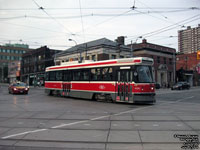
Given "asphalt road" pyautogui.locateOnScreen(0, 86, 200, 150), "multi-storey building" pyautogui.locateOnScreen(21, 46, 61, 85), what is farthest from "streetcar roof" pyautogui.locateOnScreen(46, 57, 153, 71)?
"multi-storey building" pyautogui.locateOnScreen(21, 46, 61, 85)

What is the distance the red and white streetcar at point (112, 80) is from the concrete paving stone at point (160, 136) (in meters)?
6.67

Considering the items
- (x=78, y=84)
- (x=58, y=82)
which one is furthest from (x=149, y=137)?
(x=58, y=82)

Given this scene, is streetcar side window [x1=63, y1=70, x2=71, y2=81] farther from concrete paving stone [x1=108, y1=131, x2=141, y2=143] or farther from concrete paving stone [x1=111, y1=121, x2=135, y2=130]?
concrete paving stone [x1=108, y1=131, x2=141, y2=143]

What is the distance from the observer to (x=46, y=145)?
5672mm

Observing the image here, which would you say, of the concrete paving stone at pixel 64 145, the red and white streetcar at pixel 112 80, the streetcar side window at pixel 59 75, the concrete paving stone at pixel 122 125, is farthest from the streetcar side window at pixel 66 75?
the concrete paving stone at pixel 64 145

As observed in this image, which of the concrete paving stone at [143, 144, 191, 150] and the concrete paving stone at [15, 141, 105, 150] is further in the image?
the concrete paving stone at [15, 141, 105, 150]

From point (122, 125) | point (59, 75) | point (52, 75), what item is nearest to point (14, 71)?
point (52, 75)

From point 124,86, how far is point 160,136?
25.8ft

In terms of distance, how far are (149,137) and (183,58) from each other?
254 feet

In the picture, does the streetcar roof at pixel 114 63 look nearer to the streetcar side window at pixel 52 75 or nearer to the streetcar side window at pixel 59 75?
the streetcar side window at pixel 59 75

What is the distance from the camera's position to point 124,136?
21.3ft

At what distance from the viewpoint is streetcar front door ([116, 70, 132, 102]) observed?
1398 cm

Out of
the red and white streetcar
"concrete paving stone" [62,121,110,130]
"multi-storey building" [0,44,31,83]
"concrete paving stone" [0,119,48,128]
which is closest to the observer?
"concrete paving stone" [62,121,110,130]

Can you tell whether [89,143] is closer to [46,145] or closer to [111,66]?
[46,145]
